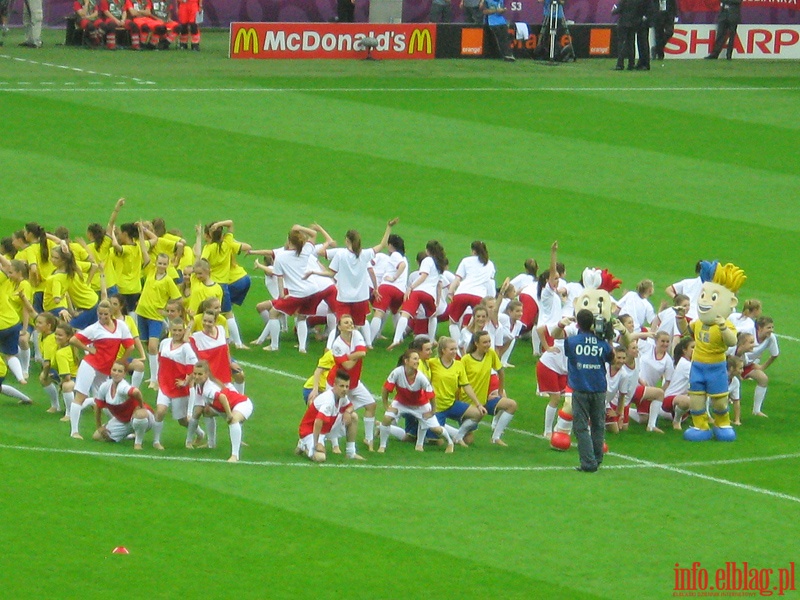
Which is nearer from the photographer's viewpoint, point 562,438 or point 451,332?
point 562,438

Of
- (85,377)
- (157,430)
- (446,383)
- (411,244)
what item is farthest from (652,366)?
(411,244)

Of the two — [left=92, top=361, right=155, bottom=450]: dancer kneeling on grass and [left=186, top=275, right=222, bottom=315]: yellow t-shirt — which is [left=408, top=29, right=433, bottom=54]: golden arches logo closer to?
[left=186, top=275, right=222, bottom=315]: yellow t-shirt

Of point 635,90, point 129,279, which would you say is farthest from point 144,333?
point 635,90

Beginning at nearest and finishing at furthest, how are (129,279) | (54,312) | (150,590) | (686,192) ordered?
(150,590) < (54,312) < (129,279) < (686,192)

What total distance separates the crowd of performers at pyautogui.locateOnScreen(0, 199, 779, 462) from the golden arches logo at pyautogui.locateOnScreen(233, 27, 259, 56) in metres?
17.0

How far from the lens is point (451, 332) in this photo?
20016 millimetres

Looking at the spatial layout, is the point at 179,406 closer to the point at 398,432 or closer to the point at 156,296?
the point at 398,432

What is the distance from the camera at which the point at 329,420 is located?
15.1m

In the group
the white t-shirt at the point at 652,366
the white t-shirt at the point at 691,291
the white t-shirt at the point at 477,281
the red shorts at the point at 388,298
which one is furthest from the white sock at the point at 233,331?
the white t-shirt at the point at 691,291

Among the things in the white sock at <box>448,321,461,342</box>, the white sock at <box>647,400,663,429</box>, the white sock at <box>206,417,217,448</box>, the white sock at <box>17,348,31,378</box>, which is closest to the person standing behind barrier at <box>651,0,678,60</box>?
the white sock at <box>448,321,461,342</box>

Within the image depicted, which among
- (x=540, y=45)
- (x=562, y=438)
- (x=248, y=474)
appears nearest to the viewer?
(x=248, y=474)

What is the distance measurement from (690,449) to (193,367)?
5.33 meters

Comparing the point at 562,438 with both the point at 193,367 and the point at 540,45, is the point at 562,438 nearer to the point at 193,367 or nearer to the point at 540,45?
the point at 193,367

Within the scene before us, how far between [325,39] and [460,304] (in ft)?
62.6
